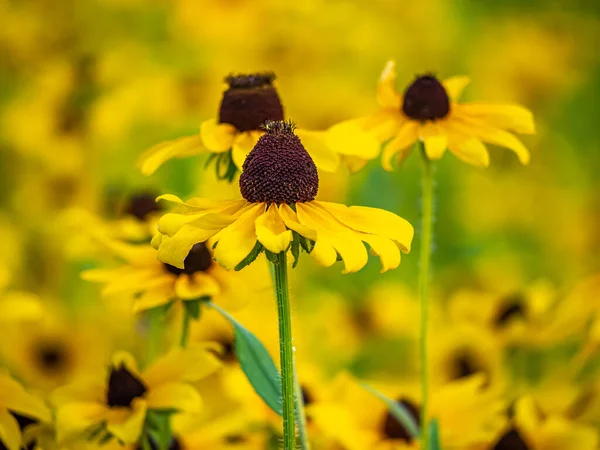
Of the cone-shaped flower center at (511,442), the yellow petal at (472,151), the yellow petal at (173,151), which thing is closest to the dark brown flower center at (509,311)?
the cone-shaped flower center at (511,442)

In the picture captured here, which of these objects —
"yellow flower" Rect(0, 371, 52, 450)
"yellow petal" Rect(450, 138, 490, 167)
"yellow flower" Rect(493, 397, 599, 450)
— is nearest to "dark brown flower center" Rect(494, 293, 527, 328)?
"yellow flower" Rect(493, 397, 599, 450)

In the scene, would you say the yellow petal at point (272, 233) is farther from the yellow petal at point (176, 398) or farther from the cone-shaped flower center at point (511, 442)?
the cone-shaped flower center at point (511, 442)

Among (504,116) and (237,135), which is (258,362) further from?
(504,116)

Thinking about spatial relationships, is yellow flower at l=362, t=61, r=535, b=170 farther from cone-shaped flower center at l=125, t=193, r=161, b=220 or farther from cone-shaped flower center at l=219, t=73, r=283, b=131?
cone-shaped flower center at l=125, t=193, r=161, b=220

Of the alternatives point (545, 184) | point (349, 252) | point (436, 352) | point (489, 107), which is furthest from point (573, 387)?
point (545, 184)

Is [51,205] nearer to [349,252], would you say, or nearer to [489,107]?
[489,107]
